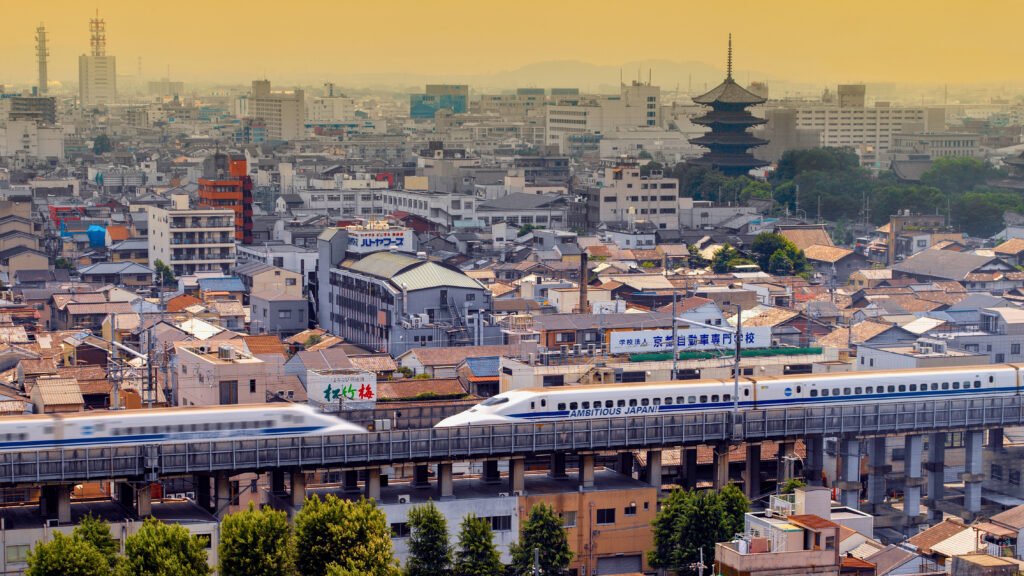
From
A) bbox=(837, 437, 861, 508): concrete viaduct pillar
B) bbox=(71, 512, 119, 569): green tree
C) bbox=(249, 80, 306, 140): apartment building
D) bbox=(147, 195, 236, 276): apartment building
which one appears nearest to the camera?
bbox=(71, 512, 119, 569): green tree

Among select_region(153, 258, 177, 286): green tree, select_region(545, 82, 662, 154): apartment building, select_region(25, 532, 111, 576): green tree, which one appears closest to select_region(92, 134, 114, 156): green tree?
select_region(545, 82, 662, 154): apartment building

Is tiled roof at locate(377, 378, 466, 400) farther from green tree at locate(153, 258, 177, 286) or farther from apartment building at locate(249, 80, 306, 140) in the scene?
apartment building at locate(249, 80, 306, 140)

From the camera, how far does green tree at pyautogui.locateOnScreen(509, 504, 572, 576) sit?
63.7ft

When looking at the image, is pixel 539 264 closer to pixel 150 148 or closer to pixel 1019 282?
pixel 1019 282

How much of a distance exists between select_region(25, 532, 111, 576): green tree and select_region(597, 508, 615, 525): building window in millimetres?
6855

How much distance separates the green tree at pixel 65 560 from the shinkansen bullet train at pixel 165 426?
333 centimetres

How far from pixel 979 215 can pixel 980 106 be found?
121059 mm

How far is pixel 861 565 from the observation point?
709 inches

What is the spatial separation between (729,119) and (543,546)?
2206 inches

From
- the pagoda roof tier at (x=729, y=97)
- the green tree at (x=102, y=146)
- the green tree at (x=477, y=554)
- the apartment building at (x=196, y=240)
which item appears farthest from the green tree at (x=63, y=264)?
the green tree at (x=102, y=146)

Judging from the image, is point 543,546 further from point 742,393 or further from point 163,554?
point 742,393

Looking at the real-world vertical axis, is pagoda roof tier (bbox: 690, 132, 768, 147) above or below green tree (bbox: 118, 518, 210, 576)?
above

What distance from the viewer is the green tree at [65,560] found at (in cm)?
1677

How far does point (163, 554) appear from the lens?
16891mm
